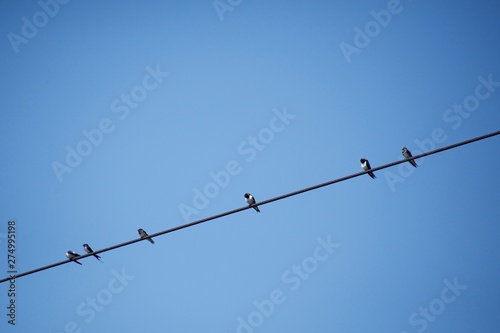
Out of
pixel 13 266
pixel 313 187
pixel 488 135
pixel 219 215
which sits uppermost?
pixel 13 266

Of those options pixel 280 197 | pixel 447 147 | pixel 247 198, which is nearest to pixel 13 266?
pixel 247 198

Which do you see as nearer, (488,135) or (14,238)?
(488,135)

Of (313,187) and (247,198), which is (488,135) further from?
(247,198)

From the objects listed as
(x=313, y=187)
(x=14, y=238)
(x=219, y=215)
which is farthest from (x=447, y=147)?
(x=14, y=238)

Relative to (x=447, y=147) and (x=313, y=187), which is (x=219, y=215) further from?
(x=447, y=147)

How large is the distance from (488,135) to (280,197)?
3.31m

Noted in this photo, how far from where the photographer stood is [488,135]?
24.5 ft

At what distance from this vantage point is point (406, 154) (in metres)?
14.4

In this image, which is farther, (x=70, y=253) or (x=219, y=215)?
(x=70, y=253)

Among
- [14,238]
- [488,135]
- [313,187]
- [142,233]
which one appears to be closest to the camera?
[488,135]

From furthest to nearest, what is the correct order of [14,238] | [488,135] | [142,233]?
[142,233] → [14,238] → [488,135]

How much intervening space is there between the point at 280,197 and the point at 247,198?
6.35 meters

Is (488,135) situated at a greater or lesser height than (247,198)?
lesser

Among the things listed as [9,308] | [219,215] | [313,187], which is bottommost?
[313,187]
